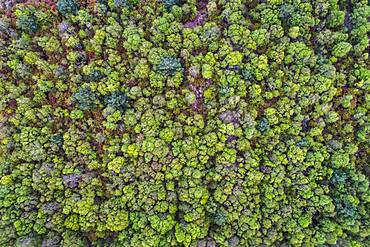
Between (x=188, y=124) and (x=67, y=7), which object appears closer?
(x=188, y=124)

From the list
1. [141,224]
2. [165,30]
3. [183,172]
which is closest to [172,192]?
[183,172]

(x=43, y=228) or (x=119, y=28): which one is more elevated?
(x=119, y=28)

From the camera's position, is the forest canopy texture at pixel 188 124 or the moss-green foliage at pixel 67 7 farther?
the moss-green foliage at pixel 67 7

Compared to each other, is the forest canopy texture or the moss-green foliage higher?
the moss-green foliage

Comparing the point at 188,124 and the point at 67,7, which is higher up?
the point at 67,7

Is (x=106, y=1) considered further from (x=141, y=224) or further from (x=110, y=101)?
(x=141, y=224)

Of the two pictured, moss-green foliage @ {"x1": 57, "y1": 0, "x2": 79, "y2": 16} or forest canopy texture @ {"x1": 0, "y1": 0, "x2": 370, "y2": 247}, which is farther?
moss-green foliage @ {"x1": 57, "y1": 0, "x2": 79, "y2": 16}

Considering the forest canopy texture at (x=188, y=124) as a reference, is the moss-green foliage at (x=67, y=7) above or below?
above

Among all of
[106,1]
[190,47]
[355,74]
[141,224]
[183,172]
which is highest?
[106,1]
